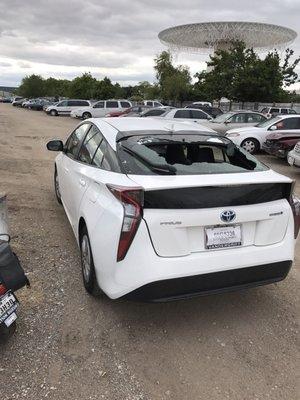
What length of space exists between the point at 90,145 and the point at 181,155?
112 cm

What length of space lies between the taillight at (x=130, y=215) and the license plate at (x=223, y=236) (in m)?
0.55

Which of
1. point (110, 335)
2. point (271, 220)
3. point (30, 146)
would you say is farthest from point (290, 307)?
point (30, 146)

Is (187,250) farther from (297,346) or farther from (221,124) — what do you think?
(221,124)

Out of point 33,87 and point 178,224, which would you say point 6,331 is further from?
point 33,87

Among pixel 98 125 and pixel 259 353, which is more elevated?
pixel 98 125

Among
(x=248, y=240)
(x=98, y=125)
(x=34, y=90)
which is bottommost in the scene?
(x=34, y=90)

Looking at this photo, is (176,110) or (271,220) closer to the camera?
(271,220)

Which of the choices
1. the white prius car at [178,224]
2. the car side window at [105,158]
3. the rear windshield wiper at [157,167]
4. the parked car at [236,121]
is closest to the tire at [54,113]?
the parked car at [236,121]

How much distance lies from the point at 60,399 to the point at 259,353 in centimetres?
153

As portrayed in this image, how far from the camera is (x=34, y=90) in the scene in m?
108

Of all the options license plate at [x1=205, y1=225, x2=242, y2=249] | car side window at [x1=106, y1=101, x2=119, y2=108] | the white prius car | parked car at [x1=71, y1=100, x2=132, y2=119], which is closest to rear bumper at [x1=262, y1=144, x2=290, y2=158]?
the white prius car

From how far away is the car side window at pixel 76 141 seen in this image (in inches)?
204

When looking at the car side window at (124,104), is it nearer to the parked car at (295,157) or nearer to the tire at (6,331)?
the parked car at (295,157)

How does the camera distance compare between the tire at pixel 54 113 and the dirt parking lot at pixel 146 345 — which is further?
the tire at pixel 54 113
